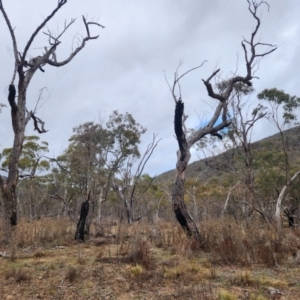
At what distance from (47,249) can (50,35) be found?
6.03 m

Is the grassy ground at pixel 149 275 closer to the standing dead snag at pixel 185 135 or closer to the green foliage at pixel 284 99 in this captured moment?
the standing dead snag at pixel 185 135

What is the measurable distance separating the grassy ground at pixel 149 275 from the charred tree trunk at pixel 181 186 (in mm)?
723

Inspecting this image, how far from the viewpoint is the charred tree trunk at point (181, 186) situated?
26.5 ft

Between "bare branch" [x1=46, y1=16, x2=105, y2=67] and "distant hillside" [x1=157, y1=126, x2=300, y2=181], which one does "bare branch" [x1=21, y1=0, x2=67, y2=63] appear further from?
"distant hillside" [x1=157, y1=126, x2=300, y2=181]

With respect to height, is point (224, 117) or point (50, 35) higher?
point (50, 35)

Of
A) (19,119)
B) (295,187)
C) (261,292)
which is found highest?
(19,119)

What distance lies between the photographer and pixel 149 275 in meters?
5.41

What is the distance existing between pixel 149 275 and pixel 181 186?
322cm

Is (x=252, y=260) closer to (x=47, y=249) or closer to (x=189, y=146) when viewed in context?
(x=189, y=146)

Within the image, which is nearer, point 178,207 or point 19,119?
point 178,207

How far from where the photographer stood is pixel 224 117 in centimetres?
961

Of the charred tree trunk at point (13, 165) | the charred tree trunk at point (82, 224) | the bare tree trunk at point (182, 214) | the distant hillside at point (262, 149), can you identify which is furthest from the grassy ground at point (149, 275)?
the distant hillside at point (262, 149)

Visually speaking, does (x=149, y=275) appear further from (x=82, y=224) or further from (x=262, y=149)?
(x=262, y=149)

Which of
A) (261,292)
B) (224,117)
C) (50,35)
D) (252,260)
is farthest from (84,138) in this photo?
(261,292)
